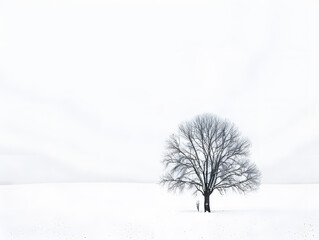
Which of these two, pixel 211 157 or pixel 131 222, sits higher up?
pixel 211 157

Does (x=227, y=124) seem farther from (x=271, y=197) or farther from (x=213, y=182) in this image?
(x=271, y=197)

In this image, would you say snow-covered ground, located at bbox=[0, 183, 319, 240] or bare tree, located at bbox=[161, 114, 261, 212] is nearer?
snow-covered ground, located at bbox=[0, 183, 319, 240]

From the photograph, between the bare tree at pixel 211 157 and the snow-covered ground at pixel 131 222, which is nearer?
the snow-covered ground at pixel 131 222

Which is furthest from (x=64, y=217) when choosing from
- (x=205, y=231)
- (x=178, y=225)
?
(x=205, y=231)

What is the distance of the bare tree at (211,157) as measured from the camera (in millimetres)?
39250

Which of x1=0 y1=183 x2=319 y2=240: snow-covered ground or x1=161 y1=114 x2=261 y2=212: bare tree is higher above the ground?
x1=161 y1=114 x2=261 y2=212: bare tree

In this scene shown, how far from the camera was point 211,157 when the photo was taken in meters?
→ 39.8

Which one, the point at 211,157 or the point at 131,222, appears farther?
the point at 211,157

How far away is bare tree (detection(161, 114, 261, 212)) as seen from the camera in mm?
39250

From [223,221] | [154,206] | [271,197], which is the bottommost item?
[223,221]

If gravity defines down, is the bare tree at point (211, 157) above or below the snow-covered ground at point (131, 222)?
above

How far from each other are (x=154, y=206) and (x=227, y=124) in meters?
12.8

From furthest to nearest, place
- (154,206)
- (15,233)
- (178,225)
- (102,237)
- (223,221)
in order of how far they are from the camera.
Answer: (154,206) < (223,221) < (178,225) < (15,233) < (102,237)

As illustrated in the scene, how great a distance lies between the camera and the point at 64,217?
3525 centimetres
